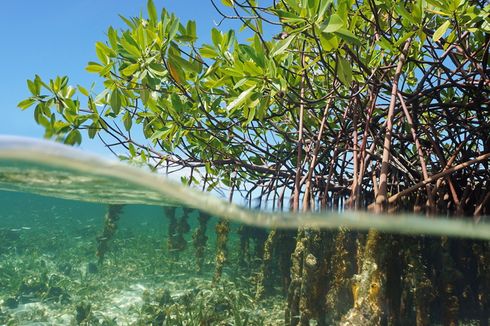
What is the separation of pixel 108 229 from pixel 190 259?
0.57 meters

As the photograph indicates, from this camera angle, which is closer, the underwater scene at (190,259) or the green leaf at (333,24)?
the green leaf at (333,24)

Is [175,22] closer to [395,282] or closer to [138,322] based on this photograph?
[138,322]

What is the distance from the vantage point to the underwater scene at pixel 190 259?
338cm

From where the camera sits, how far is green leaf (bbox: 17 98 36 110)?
4398mm

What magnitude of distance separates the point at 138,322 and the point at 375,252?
1686mm

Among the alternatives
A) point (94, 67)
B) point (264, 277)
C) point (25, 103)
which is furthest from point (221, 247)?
point (25, 103)

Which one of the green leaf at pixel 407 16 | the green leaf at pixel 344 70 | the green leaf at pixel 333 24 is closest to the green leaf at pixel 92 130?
the green leaf at pixel 344 70

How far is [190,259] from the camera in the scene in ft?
11.8

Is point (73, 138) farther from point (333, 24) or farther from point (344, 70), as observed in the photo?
point (333, 24)

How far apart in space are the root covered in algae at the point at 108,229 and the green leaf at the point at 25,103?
1.15 metres

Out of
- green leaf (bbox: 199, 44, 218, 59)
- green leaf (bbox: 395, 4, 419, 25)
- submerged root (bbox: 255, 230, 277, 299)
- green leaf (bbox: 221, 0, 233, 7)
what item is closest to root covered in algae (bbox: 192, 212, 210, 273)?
submerged root (bbox: 255, 230, 277, 299)

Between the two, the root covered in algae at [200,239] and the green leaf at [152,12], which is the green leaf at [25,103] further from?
the root covered in algae at [200,239]

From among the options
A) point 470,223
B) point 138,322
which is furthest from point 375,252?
point 138,322

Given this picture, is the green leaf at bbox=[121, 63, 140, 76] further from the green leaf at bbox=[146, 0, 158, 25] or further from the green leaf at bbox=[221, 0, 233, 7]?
the green leaf at bbox=[221, 0, 233, 7]
